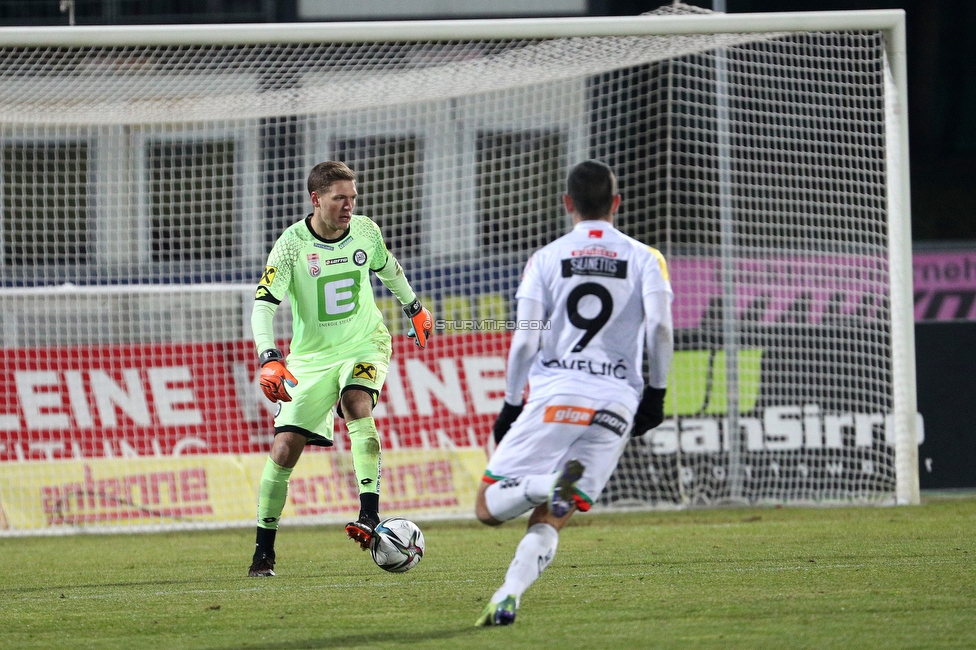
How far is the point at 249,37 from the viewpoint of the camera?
9.67 meters

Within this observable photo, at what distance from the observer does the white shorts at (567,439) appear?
14.7 ft

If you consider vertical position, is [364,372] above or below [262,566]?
above

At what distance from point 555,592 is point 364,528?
102cm

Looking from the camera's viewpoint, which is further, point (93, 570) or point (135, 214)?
point (135, 214)

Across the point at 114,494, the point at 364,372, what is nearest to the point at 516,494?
the point at 364,372

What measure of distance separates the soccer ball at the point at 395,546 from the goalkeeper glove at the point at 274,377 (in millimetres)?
800

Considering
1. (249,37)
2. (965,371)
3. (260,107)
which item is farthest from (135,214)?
(965,371)

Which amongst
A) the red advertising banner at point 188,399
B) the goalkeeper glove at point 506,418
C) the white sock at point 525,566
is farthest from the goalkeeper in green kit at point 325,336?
the red advertising banner at point 188,399

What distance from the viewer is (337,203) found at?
6.33m

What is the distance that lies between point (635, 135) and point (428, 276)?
2.45 metres

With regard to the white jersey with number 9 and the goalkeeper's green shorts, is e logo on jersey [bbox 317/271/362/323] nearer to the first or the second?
the goalkeeper's green shorts

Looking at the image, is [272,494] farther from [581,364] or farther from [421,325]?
[581,364]

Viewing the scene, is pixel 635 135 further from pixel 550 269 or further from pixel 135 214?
pixel 550 269

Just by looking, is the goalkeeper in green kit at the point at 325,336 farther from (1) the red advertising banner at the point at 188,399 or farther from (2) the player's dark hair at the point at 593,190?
(1) the red advertising banner at the point at 188,399
